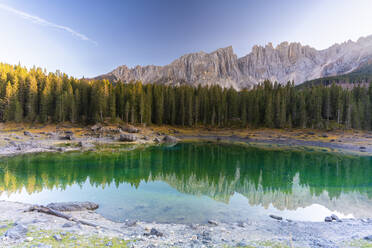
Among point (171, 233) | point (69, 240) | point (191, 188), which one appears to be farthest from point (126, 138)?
point (69, 240)

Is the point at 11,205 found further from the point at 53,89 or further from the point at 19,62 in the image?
the point at 19,62

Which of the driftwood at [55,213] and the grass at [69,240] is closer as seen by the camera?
the grass at [69,240]

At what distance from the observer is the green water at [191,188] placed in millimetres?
13505

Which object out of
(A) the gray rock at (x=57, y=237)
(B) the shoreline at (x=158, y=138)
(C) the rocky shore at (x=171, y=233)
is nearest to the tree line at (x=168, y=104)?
(B) the shoreline at (x=158, y=138)

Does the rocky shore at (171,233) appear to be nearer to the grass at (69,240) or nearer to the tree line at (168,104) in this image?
the grass at (69,240)

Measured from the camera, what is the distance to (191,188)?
60.4 feet

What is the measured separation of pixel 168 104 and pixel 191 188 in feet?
208

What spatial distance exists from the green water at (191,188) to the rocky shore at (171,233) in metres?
1.65

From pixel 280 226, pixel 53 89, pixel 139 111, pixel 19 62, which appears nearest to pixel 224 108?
pixel 139 111

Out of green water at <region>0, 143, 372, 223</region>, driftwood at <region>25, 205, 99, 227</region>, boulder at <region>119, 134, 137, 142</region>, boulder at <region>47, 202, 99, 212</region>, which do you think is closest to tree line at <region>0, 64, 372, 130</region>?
boulder at <region>119, 134, 137, 142</region>

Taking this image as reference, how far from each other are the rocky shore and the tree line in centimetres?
5908

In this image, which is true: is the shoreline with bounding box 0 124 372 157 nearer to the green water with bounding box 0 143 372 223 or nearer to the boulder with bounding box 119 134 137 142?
the boulder with bounding box 119 134 137 142

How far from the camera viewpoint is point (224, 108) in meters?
79.7

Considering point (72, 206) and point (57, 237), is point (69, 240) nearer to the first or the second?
point (57, 237)
